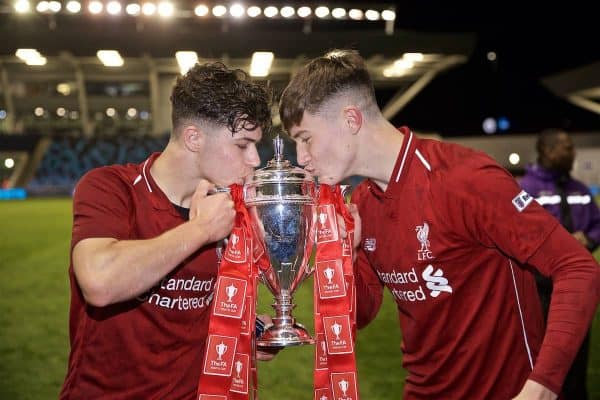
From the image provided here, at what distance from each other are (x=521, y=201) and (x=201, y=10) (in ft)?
75.0

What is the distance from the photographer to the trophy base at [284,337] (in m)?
2.17

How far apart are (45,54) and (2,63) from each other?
6.94 m

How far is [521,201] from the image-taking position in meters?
1.91

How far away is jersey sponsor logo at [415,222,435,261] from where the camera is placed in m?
2.11

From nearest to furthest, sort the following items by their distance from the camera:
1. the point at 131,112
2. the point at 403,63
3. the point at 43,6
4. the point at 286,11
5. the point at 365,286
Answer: the point at 365,286 < the point at 286,11 < the point at 43,6 < the point at 403,63 < the point at 131,112

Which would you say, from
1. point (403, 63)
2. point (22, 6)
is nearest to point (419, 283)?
point (403, 63)

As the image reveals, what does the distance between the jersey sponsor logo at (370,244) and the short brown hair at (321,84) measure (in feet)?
1.51

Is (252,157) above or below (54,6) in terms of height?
below

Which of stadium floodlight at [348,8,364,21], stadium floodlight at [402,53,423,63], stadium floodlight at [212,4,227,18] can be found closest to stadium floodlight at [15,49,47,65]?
stadium floodlight at [212,4,227,18]

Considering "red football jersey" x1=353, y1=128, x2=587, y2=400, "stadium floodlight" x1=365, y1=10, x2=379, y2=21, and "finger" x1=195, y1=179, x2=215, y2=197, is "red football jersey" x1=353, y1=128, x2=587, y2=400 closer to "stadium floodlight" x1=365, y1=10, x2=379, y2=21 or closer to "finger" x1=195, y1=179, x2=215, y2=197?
"finger" x1=195, y1=179, x2=215, y2=197

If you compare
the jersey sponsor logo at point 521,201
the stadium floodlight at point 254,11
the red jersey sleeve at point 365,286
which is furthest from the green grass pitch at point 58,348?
the stadium floodlight at point 254,11

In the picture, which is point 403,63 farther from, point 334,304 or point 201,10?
point 334,304

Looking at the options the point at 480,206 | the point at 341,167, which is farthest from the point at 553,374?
the point at 341,167

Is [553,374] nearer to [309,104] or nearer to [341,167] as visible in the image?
[341,167]
